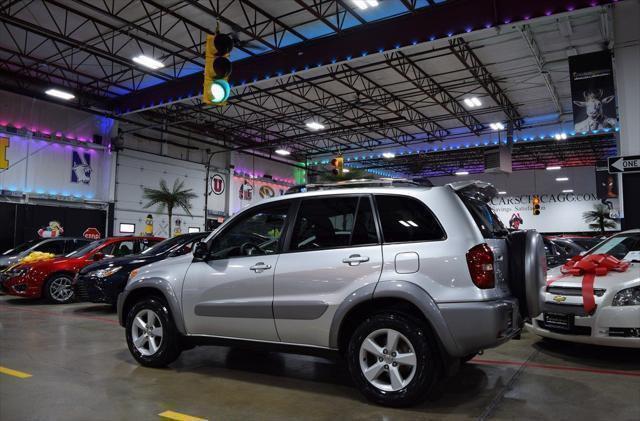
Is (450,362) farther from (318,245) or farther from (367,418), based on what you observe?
(318,245)

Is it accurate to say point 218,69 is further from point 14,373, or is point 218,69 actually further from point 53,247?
point 53,247

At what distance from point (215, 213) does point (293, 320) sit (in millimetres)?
26153

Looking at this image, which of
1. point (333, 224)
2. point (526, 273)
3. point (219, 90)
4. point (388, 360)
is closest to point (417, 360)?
point (388, 360)

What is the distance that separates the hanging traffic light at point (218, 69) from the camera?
6.45 m

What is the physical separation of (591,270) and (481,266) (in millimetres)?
2766

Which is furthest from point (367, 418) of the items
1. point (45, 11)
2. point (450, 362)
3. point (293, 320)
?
point (45, 11)

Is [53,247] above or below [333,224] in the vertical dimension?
below

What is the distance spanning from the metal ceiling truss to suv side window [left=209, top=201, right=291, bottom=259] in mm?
13634

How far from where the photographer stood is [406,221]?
12.7 feet

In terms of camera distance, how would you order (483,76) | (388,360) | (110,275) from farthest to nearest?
1. (483,76)
2. (110,275)
3. (388,360)

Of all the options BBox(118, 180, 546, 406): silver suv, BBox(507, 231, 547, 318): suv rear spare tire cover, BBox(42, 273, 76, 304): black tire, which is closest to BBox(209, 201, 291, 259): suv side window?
BBox(118, 180, 546, 406): silver suv

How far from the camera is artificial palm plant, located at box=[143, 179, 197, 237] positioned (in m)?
24.7

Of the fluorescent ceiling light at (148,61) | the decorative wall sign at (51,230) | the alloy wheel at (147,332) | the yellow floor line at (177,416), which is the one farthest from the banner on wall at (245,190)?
the yellow floor line at (177,416)

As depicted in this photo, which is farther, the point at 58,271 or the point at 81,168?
the point at 81,168
